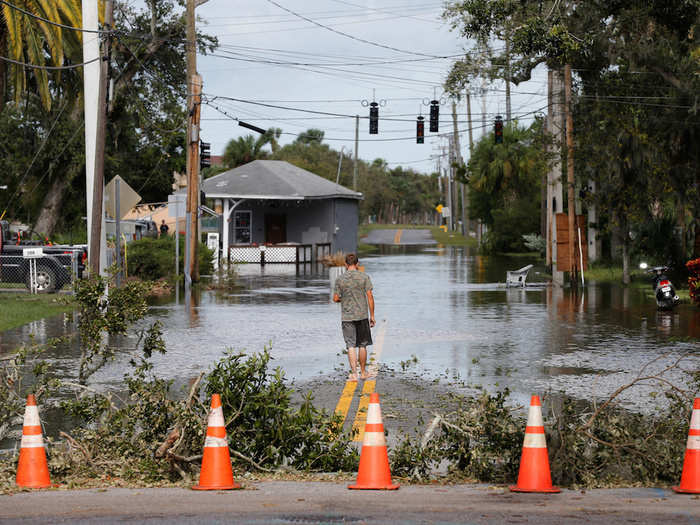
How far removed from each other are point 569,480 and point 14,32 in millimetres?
24321

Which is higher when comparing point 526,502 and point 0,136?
point 0,136

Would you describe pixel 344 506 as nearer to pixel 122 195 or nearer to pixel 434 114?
pixel 122 195

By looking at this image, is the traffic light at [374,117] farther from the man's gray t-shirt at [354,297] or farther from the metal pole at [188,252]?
the man's gray t-shirt at [354,297]

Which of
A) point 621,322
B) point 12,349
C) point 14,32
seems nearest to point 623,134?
point 621,322

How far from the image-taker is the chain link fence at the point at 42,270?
25172 millimetres

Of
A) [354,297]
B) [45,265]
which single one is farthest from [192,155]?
[354,297]

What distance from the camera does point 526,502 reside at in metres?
6.33

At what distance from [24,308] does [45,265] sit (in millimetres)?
4484

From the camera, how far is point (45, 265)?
2534 centimetres

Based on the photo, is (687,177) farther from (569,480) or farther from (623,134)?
(569,480)

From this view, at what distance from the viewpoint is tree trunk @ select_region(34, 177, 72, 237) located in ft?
141

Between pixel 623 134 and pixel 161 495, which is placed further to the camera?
pixel 623 134

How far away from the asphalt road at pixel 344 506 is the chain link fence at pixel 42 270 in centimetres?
1911

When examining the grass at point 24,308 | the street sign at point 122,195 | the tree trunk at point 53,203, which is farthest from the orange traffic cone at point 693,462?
the tree trunk at point 53,203
